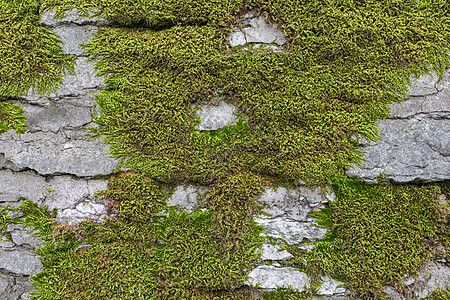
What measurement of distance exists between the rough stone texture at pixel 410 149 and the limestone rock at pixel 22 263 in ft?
7.50

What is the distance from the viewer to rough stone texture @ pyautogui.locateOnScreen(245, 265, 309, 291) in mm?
1944

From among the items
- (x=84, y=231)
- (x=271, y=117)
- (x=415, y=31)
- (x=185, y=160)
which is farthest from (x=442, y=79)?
(x=84, y=231)

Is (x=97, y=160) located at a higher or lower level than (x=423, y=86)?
lower

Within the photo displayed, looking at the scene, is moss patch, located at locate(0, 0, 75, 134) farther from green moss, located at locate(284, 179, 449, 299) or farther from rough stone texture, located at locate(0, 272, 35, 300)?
green moss, located at locate(284, 179, 449, 299)

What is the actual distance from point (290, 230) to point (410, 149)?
1.02 meters

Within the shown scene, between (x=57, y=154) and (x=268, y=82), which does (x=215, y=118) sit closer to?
(x=268, y=82)

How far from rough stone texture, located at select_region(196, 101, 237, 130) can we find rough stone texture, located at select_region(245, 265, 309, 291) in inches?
40.6

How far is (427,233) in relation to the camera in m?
2.01

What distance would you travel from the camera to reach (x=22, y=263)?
2.01 metres

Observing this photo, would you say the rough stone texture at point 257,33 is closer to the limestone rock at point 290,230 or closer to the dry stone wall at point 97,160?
the dry stone wall at point 97,160

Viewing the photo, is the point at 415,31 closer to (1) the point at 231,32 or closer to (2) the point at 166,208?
(1) the point at 231,32

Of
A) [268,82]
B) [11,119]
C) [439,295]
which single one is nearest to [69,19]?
[11,119]

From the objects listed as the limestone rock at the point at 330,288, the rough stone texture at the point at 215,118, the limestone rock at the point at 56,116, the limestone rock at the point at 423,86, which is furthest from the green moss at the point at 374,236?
the limestone rock at the point at 56,116

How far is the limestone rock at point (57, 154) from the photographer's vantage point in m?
2.03
